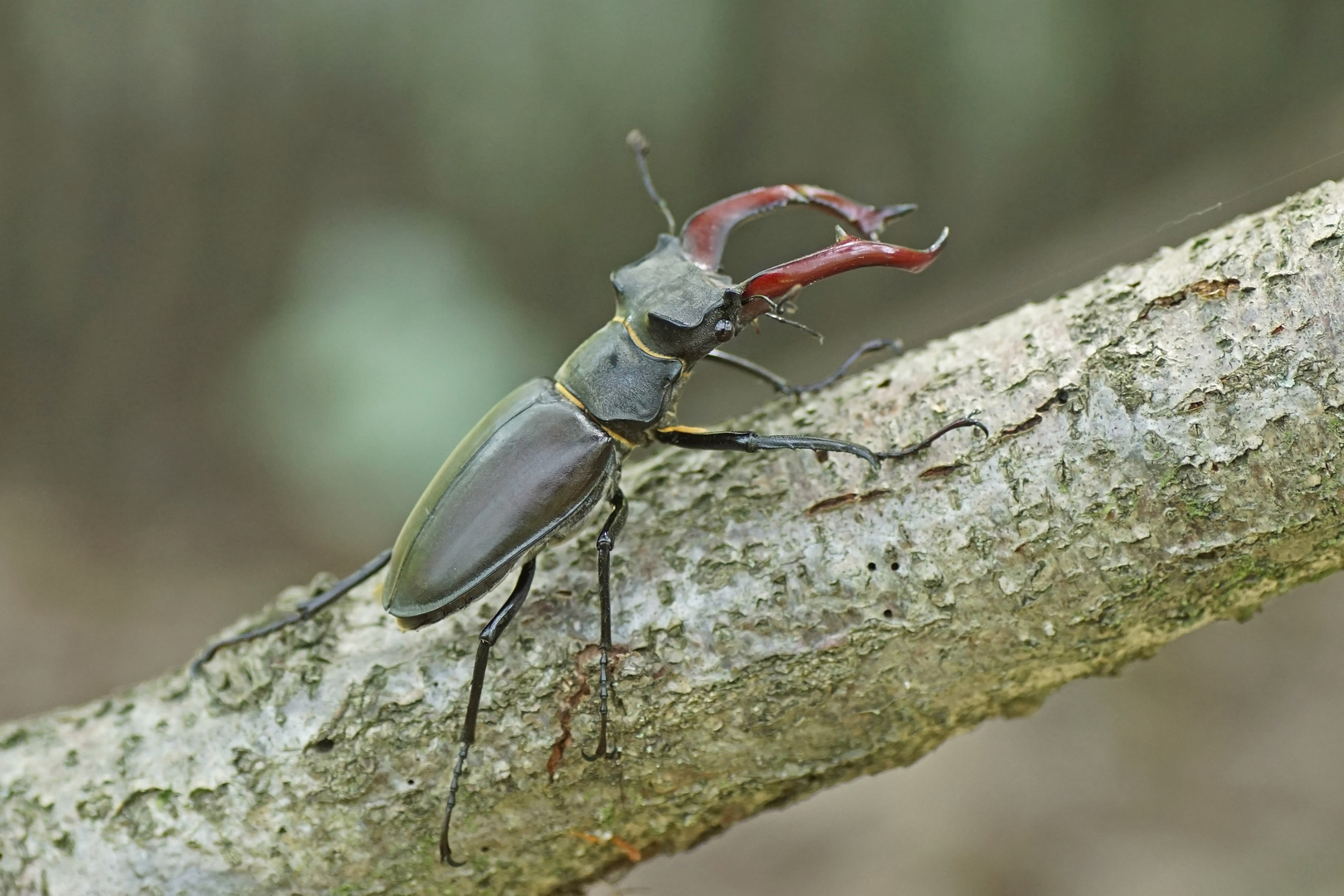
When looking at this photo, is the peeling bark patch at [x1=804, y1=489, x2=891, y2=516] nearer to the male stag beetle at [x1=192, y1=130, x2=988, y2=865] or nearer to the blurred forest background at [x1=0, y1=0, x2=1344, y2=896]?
the male stag beetle at [x1=192, y1=130, x2=988, y2=865]

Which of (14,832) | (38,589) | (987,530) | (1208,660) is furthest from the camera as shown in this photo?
(38,589)

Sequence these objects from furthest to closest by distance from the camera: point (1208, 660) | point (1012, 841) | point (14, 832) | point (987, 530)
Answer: point (1208, 660), point (1012, 841), point (14, 832), point (987, 530)

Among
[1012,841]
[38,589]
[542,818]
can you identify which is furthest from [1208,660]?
[38,589]

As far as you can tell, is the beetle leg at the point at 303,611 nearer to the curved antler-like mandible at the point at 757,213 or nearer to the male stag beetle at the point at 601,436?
the male stag beetle at the point at 601,436

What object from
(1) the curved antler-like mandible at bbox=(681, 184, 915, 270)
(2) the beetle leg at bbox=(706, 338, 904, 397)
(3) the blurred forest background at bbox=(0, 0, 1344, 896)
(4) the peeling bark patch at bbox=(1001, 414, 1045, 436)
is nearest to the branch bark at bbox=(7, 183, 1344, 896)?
(4) the peeling bark patch at bbox=(1001, 414, 1045, 436)

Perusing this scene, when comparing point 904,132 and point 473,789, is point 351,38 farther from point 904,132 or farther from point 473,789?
point 473,789

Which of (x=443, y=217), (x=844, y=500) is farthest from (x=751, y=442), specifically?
(x=443, y=217)

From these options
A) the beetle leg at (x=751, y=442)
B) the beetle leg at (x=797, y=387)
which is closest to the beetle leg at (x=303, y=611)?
the beetle leg at (x=751, y=442)

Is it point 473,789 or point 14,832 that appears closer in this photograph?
point 473,789

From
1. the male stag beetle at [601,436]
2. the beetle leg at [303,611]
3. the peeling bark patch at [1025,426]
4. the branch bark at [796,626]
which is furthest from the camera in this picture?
the beetle leg at [303,611]
